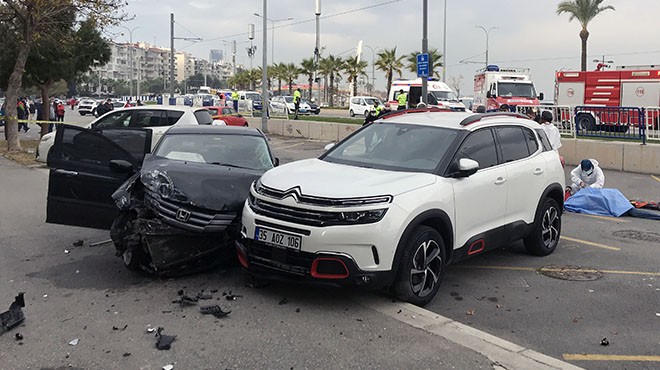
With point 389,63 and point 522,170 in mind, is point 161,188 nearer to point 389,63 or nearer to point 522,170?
point 522,170

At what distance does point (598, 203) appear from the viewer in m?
10.2

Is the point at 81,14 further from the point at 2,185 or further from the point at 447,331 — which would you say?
the point at 447,331

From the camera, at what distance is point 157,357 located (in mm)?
4020

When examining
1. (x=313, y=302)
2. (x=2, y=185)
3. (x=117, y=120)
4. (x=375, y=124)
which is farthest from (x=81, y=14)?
(x=313, y=302)

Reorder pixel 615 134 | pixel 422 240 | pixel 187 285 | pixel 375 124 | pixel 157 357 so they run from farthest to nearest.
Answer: pixel 615 134, pixel 375 124, pixel 187 285, pixel 422 240, pixel 157 357

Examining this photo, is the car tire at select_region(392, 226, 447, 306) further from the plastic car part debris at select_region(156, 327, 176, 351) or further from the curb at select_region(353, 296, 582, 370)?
the plastic car part debris at select_region(156, 327, 176, 351)

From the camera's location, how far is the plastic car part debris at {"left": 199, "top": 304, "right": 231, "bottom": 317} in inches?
189

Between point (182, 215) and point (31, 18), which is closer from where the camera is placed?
point (182, 215)

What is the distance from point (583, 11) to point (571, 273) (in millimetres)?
40637

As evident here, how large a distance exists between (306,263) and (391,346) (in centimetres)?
99

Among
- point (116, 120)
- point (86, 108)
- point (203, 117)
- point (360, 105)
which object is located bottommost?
point (116, 120)

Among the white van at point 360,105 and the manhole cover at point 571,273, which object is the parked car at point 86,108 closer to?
the white van at point 360,105

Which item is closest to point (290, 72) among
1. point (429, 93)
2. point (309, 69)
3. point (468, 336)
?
point (309, 69)

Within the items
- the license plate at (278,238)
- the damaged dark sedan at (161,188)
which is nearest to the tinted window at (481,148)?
the license plate at (278,238)
